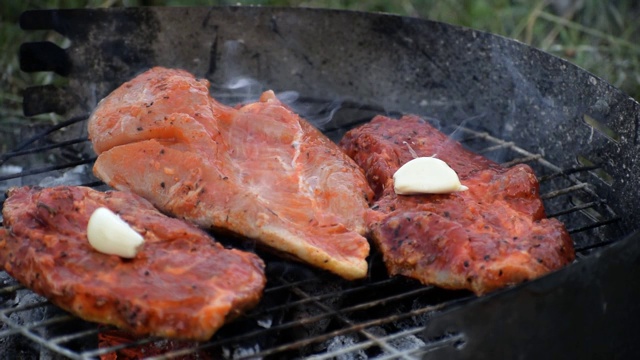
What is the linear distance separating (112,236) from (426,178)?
1368 millimetres

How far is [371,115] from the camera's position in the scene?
5035 mm

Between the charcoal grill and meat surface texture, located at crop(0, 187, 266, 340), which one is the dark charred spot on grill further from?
the charcoal grill

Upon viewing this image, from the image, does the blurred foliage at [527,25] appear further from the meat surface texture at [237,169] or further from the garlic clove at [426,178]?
the garlic clove at [426,178]

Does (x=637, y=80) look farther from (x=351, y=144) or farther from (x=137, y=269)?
(x=137, y=269)

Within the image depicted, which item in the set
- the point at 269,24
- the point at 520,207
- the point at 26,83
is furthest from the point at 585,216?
the point at 26,83

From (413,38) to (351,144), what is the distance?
120 cm

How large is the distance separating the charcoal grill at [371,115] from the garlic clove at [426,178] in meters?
0.35

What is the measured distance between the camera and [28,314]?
328 cm

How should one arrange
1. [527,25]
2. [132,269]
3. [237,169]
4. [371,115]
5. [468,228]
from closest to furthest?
[132,269], [468,228], [237,169], [371,115], [527,25]

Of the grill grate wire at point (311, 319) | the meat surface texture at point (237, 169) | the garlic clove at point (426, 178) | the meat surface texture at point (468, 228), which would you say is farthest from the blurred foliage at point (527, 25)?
the garlic clove at point (426, 178)

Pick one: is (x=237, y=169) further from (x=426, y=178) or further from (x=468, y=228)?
(x=468, y=228)

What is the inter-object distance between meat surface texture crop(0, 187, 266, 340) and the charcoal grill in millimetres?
136

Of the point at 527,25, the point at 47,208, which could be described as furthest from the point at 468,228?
the point at 527,25

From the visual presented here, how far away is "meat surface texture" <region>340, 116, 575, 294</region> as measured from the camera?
296 centimetres
